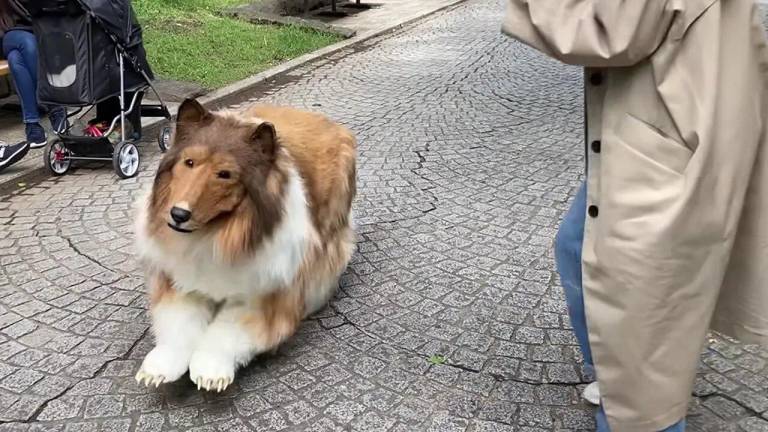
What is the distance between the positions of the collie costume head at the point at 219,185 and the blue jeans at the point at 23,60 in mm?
3500

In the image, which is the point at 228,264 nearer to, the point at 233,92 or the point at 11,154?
the point at 11,154

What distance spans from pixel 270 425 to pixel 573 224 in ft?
4.88

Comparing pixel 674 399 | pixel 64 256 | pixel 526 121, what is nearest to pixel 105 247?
pixel 64 256

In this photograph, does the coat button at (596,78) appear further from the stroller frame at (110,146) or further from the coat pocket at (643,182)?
the stroller frame at (110,146)

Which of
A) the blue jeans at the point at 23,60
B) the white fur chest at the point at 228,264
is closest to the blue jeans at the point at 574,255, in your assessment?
the white fur chest at the point at 228,264

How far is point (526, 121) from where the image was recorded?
7.37 m

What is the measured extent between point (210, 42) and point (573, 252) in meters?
8.72

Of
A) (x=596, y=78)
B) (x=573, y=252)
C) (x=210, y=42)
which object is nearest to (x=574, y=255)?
(x=573, y=252)

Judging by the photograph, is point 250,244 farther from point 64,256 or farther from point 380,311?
point 64,256

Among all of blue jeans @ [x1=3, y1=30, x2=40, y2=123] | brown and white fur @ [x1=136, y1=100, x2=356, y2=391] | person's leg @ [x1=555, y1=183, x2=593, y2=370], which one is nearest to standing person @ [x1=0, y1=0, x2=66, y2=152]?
blue jeans @ [x1=3, y1=30, x2=40, y2=123]

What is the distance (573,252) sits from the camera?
2600 millimetres

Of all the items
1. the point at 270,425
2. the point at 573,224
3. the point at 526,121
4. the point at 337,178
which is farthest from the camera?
the point at 526,121

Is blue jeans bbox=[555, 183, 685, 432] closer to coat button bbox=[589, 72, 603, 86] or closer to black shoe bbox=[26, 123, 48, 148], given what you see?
coat button bbox=[589, 72, 603, 86]

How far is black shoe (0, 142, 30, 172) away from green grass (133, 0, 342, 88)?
2.87 metres
